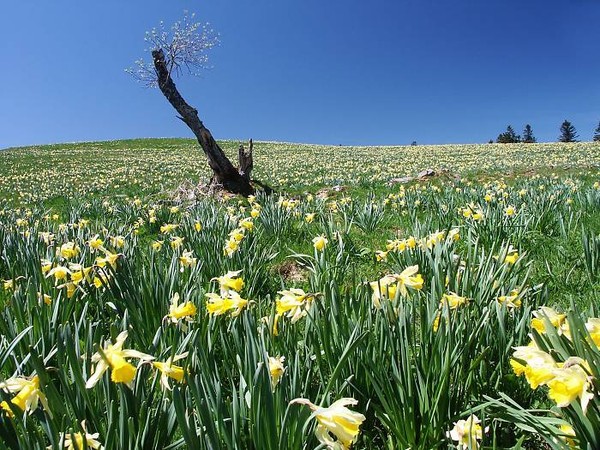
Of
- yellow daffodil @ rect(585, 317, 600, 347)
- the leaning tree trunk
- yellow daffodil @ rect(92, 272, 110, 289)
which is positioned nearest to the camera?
yellow daffodil @ rect(585, 317, 600, 347)

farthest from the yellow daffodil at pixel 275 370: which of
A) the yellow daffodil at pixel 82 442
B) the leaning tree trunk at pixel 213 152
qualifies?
the leaning tree trunk at pixel 213 152

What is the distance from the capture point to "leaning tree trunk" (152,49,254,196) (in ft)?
35.2

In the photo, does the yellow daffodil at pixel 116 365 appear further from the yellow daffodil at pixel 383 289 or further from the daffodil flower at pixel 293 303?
the yellow daffodil at pixel 383 289

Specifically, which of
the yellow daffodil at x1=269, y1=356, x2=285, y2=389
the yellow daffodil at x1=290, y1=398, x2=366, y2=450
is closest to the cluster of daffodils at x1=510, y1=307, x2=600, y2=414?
the yellow daffodil at x1=290, y1=398, x2=366, y2=450

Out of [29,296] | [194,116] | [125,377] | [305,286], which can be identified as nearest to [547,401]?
[125,377]

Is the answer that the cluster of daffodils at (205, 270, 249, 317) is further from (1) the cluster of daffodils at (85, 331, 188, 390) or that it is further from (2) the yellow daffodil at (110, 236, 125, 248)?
(2) the yellow daffodil at (110, 236, 125, 248)

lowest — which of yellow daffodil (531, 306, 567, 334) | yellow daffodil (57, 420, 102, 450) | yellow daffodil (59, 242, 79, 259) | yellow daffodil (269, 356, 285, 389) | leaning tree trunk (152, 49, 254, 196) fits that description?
yellow daffodil (57, 420, 102, 450)

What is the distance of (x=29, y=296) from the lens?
95.0 inches

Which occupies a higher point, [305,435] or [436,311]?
[436,311]

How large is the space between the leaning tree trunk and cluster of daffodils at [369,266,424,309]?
8.96m

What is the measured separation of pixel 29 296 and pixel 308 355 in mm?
1727

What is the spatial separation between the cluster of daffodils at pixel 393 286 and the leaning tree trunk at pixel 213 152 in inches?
353

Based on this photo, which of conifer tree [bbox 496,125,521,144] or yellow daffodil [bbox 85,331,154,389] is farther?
conifer tree [bbox 496,125,521,144]

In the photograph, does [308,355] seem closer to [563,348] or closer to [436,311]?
[436,311]
